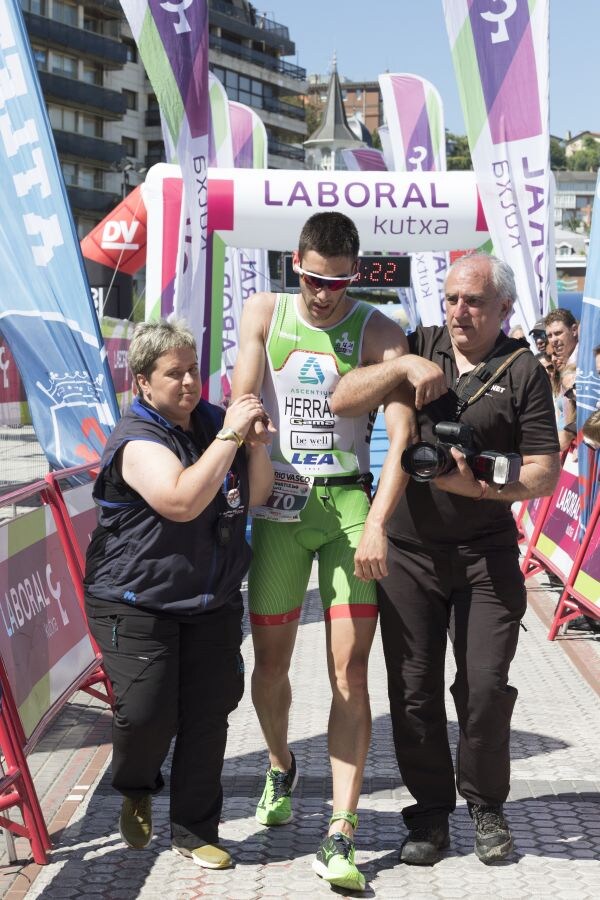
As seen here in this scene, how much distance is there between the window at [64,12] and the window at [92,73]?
2394 mm

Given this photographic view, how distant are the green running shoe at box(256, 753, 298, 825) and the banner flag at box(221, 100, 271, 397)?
11175 mm

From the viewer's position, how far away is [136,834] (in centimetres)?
402

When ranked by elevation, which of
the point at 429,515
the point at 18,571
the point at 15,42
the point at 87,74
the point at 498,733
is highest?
the point at 87,74

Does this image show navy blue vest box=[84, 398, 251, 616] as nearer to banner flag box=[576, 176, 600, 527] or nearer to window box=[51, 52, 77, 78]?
banner flag box=[576, 176, 600, 527]

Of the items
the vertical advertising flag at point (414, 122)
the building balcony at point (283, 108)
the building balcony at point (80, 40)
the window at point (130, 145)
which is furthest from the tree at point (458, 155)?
the vertical advertising flag at point (414, 122)

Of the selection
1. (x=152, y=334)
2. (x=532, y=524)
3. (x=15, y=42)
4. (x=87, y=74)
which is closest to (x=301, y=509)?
(x=152, y=334)

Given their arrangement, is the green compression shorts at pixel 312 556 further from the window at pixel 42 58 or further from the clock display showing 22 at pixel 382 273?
the window at pixel 42 58

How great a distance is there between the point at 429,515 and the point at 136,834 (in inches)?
57.1

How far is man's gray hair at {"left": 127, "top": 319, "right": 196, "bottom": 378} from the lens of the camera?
3.82 meters

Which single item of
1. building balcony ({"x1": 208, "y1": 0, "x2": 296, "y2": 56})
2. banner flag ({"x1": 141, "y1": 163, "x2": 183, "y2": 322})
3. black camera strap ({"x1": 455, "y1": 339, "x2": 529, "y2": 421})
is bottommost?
black camera strap ({"x1": 455, "y1": 339, "x2": 529, "y2": 421})

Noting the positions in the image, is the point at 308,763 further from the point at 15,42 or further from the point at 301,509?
the point at 15,42

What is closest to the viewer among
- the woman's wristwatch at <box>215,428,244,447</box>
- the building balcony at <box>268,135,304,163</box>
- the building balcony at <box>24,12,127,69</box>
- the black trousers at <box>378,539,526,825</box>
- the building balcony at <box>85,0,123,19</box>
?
the woman's wristwatch at <box>215,428,244,447</box>

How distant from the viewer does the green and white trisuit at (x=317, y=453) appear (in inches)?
160

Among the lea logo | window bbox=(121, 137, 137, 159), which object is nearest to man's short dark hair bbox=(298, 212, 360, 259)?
the lea logo
